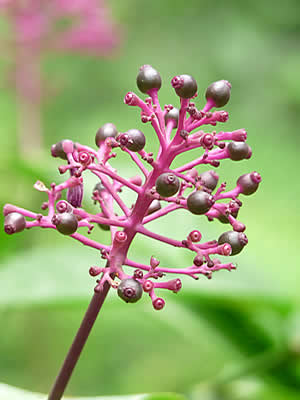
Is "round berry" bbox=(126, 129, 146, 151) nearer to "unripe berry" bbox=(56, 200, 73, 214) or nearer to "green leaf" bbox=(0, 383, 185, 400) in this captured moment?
"unripe berry" bbox=(56, 200, 73, 214)

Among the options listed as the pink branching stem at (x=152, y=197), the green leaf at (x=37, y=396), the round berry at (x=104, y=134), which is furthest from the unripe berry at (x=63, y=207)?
the green leaf at (x=37, y=396)

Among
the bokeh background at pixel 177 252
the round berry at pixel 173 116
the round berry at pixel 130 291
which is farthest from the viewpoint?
the bokeh background at pixel 177 252

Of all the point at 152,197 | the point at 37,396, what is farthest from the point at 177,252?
the point at 152,197

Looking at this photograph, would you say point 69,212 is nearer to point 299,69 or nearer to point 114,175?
point 114,175

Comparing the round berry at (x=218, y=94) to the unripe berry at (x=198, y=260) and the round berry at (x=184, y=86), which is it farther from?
the unripe berry at (x=198, y=260)

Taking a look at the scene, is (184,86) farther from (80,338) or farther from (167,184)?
(80,338)

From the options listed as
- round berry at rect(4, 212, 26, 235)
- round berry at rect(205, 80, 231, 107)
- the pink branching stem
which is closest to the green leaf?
the pink branching stem
